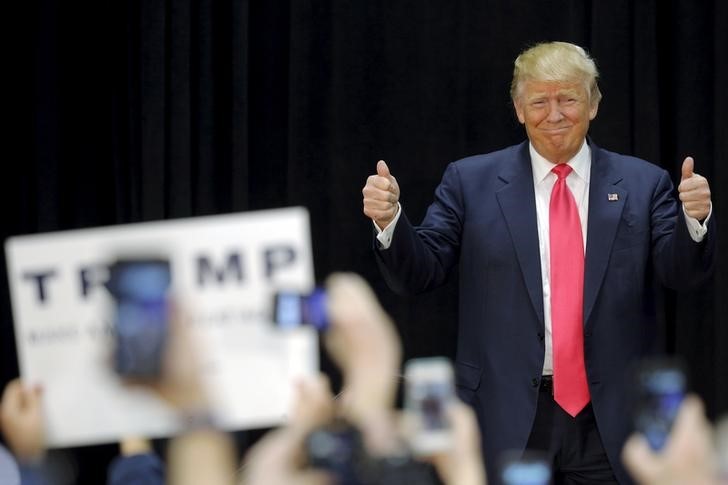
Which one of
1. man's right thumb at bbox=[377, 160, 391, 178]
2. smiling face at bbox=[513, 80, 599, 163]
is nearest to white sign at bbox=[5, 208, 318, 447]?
man's right thumb at bbox=[377, 160, 391, 178]

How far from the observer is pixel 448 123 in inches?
130

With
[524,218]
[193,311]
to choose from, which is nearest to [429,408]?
[193,311]

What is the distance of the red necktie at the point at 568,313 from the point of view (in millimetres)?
2393

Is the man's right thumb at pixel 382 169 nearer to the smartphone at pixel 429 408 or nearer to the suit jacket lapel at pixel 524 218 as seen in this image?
the suit jacket lapel at pixel 524 218

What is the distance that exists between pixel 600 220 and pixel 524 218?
17 cm

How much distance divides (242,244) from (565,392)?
150cm

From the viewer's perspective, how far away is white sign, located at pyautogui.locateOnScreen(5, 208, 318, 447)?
1.01 meters

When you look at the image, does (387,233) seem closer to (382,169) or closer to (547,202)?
(382,169)

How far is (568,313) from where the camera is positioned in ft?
→ 7.89

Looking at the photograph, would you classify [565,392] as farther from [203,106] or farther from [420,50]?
[203,106]

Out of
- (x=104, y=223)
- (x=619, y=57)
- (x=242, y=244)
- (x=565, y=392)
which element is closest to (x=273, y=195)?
(x=104, y=223)

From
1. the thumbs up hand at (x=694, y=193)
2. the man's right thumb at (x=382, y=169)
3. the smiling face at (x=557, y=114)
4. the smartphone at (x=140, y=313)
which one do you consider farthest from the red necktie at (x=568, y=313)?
the smartphone at (x=140, y=313)

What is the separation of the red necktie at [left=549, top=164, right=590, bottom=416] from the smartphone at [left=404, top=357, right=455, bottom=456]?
1.49 meters

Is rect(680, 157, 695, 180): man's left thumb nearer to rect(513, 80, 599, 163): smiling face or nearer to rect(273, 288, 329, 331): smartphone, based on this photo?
rect(513, 80, 599, 163): smiling face
